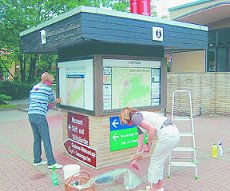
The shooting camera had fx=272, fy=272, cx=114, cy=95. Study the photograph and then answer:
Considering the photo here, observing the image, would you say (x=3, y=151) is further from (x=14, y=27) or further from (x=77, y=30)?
(x=14, y=27)

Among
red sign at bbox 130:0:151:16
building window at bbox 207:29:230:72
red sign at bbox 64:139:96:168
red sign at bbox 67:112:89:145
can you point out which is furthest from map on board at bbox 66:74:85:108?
building window at bbox 207:29:230:72

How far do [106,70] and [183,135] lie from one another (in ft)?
5.96

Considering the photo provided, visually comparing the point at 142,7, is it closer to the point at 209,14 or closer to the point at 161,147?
the point at 161,147

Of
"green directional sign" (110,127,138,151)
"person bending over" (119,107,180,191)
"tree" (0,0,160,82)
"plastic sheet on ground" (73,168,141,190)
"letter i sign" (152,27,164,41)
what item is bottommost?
"plastic sheet on ground" (73,168,141,190)

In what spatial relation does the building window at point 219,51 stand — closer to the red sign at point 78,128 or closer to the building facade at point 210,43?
the building facade at point 210,43

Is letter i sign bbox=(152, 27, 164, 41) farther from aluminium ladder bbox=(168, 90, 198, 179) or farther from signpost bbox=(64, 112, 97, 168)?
signpost bbox=(64, 112, 97, 168)

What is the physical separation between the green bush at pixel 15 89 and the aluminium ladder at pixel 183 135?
1311 centimetres

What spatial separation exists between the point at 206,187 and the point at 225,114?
25.8 ft

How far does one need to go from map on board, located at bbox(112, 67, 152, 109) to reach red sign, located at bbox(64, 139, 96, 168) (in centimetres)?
98

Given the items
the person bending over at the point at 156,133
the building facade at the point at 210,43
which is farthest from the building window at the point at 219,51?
the person bending over at the point at 156,133

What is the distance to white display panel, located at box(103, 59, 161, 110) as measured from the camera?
5141mm

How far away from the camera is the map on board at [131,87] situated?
528cm

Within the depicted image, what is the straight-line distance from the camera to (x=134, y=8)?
6680 millimetres

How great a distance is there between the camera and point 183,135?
15.6 feet
